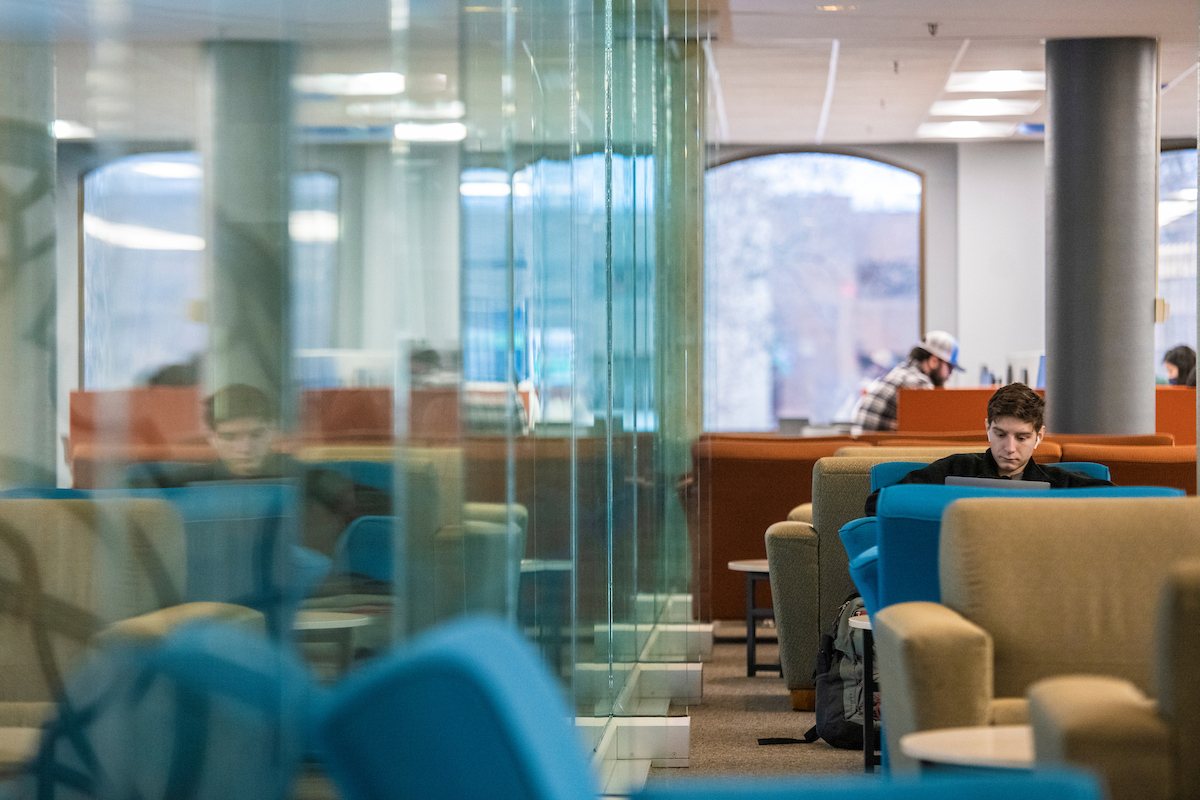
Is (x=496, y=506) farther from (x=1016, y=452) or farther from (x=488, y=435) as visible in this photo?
(x=1016, y=452)

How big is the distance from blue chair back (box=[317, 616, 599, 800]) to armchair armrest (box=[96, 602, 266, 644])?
226 mm

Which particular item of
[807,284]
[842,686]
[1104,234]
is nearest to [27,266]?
[842,686]

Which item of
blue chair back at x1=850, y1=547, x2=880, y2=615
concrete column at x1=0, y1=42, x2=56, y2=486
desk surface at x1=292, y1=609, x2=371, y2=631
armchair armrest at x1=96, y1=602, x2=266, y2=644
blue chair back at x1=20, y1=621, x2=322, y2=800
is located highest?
concrete column at x1=0, y1=42, x2=56, y2=486

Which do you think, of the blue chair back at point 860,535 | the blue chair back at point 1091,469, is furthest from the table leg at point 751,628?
the blue chair back at point 860,535

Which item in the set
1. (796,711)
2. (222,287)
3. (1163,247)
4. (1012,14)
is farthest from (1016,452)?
(1163,247)

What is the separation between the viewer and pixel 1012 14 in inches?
416

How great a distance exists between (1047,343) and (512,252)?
29.6ft

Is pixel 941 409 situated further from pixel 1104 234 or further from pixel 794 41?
pixel 794 41

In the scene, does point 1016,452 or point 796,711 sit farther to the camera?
point 796,711

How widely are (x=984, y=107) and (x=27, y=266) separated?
1433 cm

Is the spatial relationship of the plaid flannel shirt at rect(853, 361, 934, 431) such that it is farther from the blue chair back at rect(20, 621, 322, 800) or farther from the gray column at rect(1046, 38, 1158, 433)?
the blue chair back at rect(20, 621, 322, 800)

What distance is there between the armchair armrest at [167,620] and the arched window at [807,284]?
54.5 feet

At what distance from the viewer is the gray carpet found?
16.6ft

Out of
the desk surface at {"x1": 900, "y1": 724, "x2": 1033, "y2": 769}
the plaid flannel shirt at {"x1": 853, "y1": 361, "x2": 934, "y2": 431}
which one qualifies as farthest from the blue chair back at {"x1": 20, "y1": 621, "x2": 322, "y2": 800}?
the plaid flannel shirt at {"x1": 853, "y1": 361, "x2": 934, "y2": 431}
